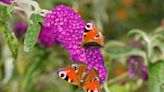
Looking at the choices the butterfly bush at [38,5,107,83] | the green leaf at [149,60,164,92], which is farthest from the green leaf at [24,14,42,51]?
the green leaf at [149,60,164,92]

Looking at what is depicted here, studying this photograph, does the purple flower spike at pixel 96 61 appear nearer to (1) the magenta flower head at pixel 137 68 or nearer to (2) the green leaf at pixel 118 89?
(1) the magenta flower head at pixel 137 68

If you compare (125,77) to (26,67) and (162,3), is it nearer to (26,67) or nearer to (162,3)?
(26,67)

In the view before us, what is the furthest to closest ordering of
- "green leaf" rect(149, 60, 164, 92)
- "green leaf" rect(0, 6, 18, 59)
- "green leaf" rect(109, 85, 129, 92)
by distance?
1. "green leaf" rect(109, 85, 129, 92)
2. "green leaf" rect(149, 60, 164, 92)
3. "green leaf" rect(0, 6, 18, 59)

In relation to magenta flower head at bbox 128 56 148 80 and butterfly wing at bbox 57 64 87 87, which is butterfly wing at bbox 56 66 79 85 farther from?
magenta flower head at bbox 128 56 148 80

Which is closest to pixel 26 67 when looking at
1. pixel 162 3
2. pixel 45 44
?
pixel 45 44

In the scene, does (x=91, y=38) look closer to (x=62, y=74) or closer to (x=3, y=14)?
Result: (x=62, y=74)
